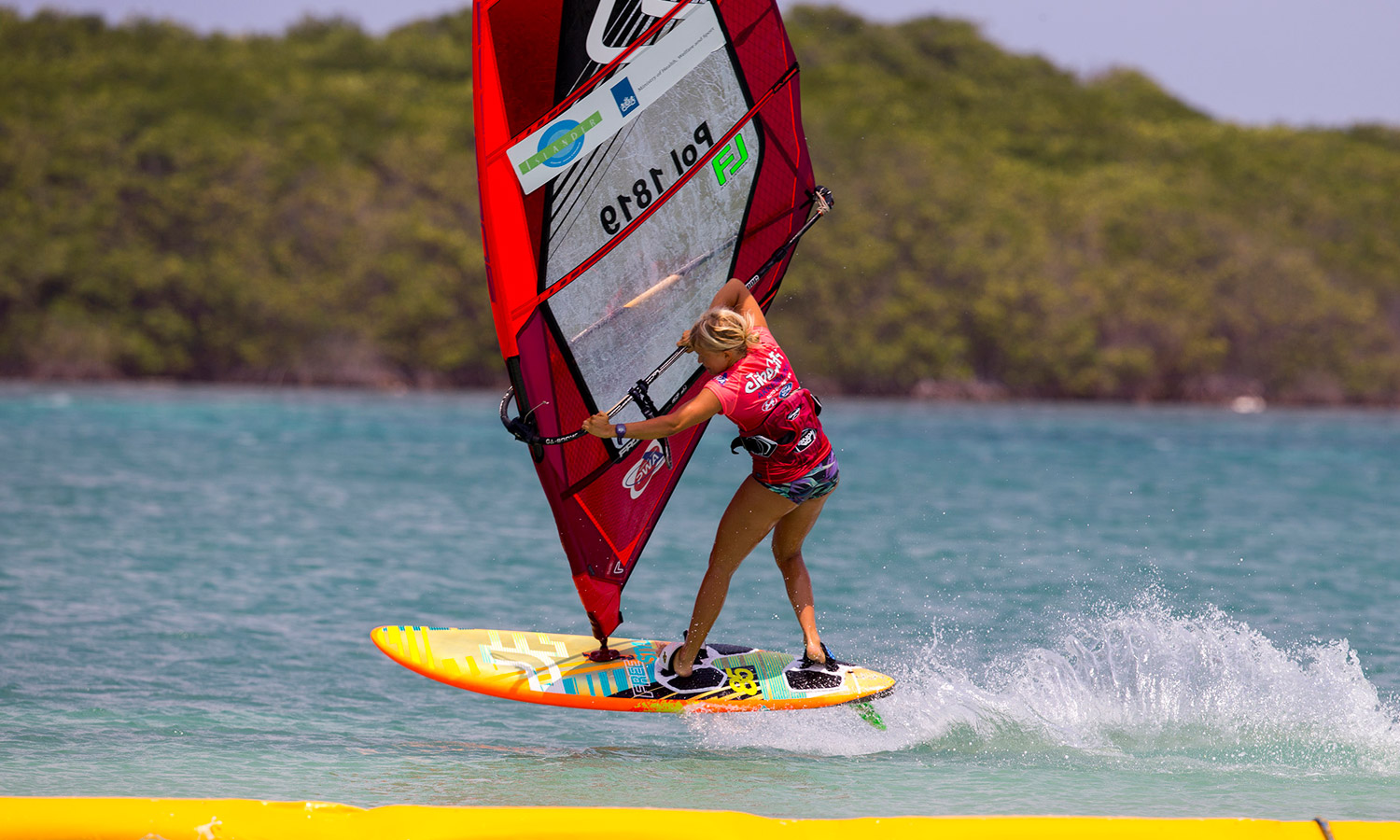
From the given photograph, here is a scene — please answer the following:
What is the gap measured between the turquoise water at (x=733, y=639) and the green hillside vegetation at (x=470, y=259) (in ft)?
110

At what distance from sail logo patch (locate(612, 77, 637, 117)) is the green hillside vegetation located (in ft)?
149

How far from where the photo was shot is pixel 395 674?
611 centimetres

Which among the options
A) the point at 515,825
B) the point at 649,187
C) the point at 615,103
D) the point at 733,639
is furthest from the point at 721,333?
the point at 733,639

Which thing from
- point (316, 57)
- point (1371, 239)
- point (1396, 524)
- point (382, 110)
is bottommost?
point (1396, 524)

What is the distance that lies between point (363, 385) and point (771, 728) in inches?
1860

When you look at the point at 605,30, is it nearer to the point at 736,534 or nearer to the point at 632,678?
the point at 736,534

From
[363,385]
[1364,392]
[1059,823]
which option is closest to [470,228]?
[363,385]

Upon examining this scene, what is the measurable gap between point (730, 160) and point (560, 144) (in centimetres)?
85

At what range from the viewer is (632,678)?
483 cm

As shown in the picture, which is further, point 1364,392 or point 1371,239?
point 1371,239

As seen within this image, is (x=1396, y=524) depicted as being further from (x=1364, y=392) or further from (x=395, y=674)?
(x=1364, y=392)

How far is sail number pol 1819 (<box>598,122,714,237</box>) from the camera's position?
15.5 feet

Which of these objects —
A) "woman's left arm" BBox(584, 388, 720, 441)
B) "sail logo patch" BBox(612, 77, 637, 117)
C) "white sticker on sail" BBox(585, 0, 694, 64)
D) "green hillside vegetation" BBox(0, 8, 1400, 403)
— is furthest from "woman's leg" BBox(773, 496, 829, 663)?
"green hillside vegetation" BBox(0, 8, 1400, 403)

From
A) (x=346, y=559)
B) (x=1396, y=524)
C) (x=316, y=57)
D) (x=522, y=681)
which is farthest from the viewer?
(x=316, y=57)
